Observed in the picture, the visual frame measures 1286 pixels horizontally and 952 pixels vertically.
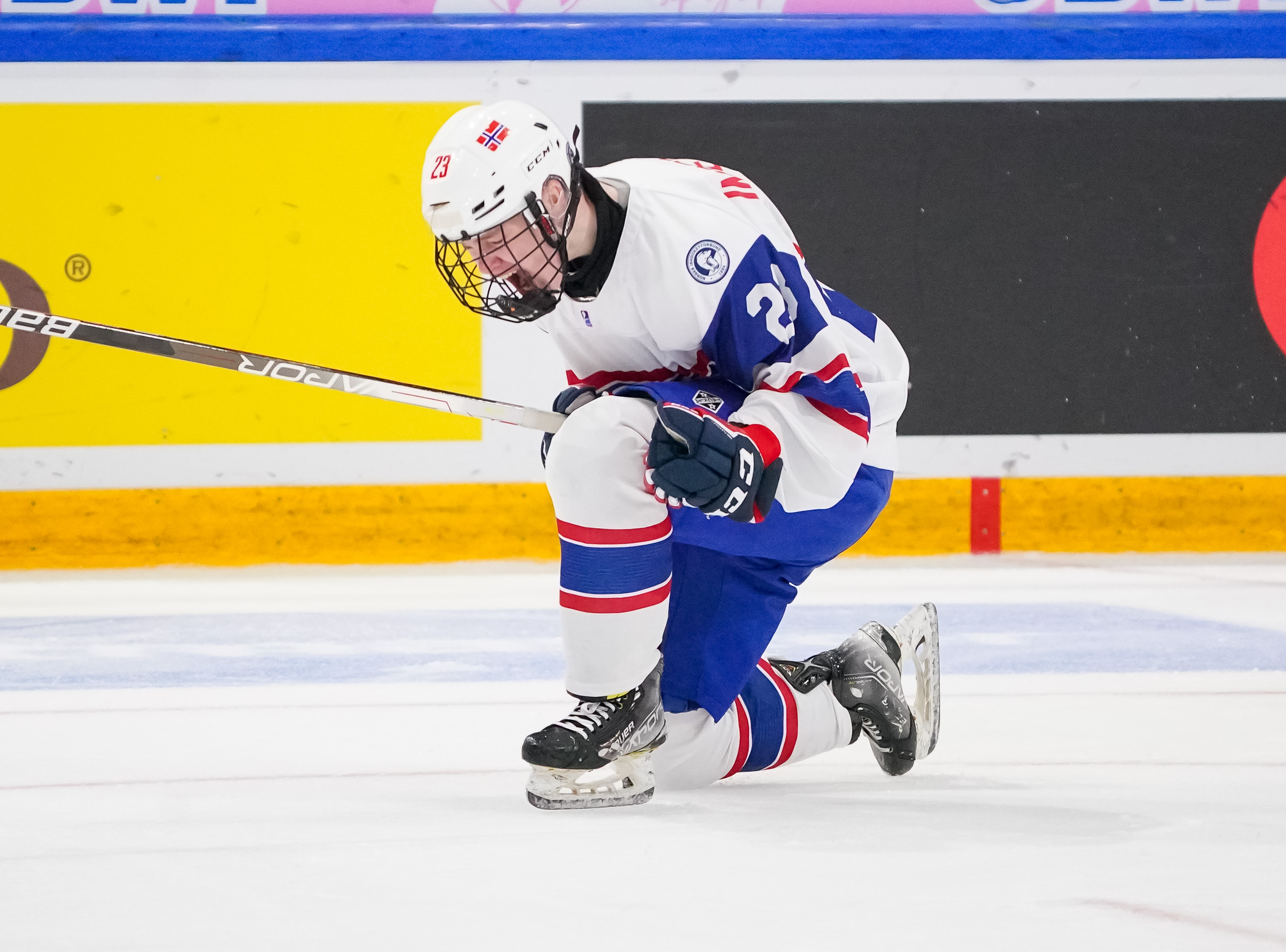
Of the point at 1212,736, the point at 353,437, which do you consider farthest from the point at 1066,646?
the point at 353,437

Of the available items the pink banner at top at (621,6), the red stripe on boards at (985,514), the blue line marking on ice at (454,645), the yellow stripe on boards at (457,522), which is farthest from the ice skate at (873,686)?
the pink banner at top at (621,6)

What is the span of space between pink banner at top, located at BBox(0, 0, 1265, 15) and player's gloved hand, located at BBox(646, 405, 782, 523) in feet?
11.0

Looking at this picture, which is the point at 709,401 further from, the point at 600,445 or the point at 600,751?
the point at 600,751

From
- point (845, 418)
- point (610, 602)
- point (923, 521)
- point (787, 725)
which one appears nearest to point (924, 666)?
point (787, 725)

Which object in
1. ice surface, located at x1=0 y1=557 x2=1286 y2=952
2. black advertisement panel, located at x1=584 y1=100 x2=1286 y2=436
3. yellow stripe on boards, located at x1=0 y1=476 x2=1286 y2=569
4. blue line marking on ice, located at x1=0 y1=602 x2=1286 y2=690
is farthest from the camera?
black advertisement panel, located at x1=584 y1=100 x2=1286 y2=436

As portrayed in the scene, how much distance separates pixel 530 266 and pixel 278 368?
0.35 meters

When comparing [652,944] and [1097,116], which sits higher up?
[1097,116]

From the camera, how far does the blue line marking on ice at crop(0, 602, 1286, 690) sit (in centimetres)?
243

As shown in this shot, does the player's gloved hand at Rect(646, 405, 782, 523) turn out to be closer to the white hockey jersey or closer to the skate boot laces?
the white hockey jersey

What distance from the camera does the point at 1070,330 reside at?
4512 mm

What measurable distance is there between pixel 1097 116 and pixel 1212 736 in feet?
10.4

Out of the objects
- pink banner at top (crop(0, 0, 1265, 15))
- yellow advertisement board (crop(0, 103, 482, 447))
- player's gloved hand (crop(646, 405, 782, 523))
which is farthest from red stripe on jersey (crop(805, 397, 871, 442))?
pink banner at top (crop(0, 0, 1265, 15))

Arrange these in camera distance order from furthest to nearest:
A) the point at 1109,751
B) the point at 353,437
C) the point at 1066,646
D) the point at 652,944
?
the point at 353,437, the point at 1066,646, the point at 1109,751, the point at 652,944

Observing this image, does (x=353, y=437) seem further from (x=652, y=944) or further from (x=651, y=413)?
(x=652, y=944)
